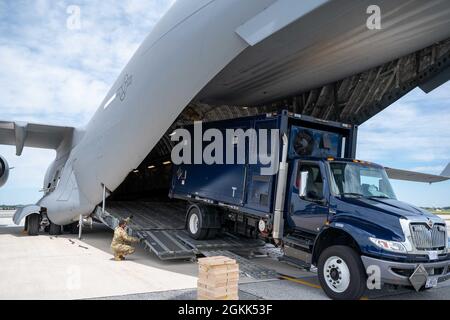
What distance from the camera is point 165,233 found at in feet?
32.8

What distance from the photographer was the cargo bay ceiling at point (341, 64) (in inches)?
285

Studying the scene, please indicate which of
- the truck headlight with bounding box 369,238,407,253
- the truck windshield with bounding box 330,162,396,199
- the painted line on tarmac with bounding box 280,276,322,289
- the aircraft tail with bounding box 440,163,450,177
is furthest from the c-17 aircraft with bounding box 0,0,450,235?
the aircraft tail with bounding box 440,163,450,177

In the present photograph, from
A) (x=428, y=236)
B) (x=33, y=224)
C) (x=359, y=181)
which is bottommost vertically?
(x=33, y=224)

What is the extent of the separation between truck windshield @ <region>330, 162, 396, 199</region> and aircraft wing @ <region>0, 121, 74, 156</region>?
445 inches

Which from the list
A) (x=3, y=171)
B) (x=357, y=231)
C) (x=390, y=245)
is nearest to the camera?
(x=390, y=245)

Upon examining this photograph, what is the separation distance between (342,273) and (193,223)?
4.80m

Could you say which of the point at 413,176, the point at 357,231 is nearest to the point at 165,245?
the point at 357,231

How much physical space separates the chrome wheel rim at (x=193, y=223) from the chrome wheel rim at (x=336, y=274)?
14.0 feet

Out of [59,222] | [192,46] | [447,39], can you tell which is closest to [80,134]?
[59,222]

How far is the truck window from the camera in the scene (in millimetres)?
7359

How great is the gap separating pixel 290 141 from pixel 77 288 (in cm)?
518

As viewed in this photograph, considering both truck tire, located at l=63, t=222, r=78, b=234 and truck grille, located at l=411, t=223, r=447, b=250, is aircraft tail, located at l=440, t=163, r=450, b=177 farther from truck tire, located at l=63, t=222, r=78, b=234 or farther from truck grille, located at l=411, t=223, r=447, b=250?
truck tire, located at l=63, t=222, r=78, b=234

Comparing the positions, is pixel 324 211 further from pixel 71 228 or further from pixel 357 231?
pixel 71 228
